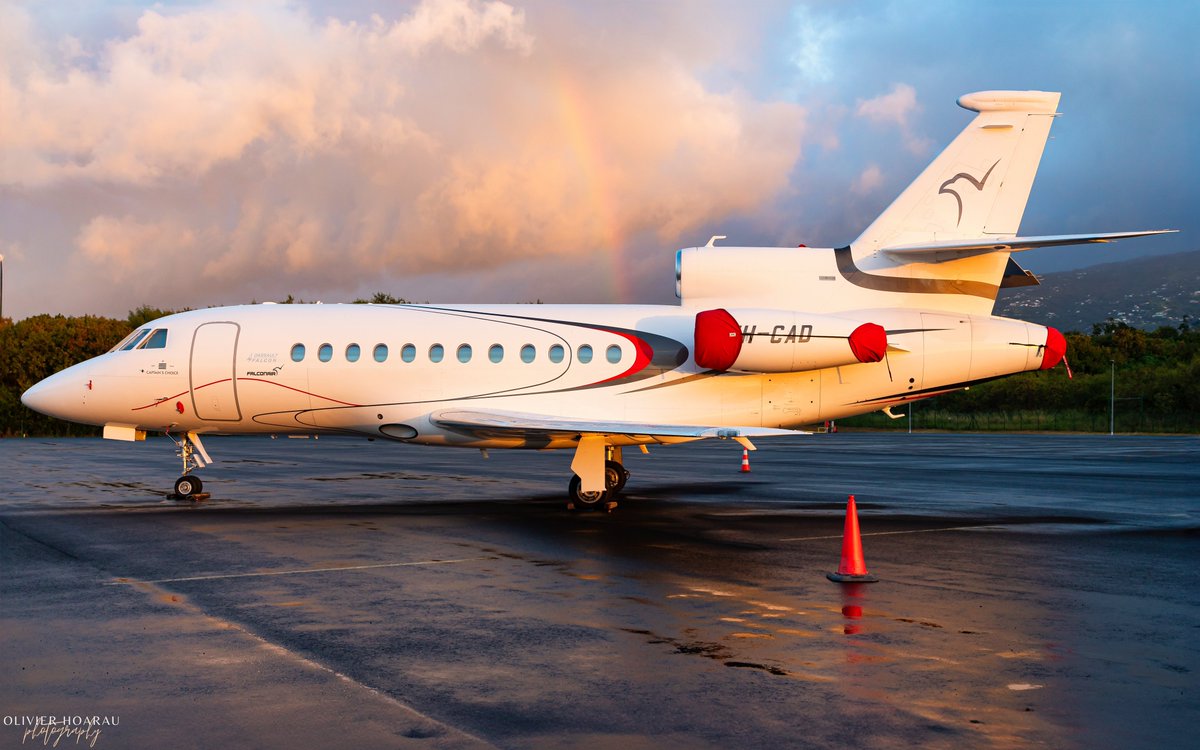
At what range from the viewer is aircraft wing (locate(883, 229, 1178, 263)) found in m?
16.8

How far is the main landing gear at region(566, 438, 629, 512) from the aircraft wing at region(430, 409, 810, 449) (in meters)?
0.38

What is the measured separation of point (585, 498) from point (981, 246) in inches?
317

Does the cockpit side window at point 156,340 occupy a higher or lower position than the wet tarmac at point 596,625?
higher

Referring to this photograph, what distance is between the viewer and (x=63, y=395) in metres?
20.3

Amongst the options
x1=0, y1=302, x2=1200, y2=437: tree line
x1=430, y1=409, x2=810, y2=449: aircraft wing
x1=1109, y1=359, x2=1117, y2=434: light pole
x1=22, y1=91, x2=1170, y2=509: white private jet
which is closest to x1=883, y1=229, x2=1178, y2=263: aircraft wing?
x1=22, y1=91, x2=1170, y2=509: white private jet

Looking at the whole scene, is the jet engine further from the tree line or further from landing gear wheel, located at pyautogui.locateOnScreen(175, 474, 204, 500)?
the tree line

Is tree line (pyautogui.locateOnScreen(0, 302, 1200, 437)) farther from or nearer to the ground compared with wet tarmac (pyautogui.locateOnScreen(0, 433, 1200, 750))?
farther from the ground

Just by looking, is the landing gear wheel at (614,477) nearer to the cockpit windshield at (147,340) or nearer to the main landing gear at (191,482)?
the main landing gear at (191,482)

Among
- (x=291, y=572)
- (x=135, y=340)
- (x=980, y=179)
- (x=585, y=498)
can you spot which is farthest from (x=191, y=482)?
(x=980, y=179)

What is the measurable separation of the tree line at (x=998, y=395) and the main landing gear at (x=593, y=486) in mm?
42931

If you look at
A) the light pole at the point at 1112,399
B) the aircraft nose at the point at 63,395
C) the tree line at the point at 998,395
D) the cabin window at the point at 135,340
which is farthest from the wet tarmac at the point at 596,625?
the light pole at the point at 1112,399

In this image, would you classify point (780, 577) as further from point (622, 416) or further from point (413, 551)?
point (622, 416)

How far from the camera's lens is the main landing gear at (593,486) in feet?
60.6

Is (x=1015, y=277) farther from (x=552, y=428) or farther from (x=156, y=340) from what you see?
(x=156, y=340)
